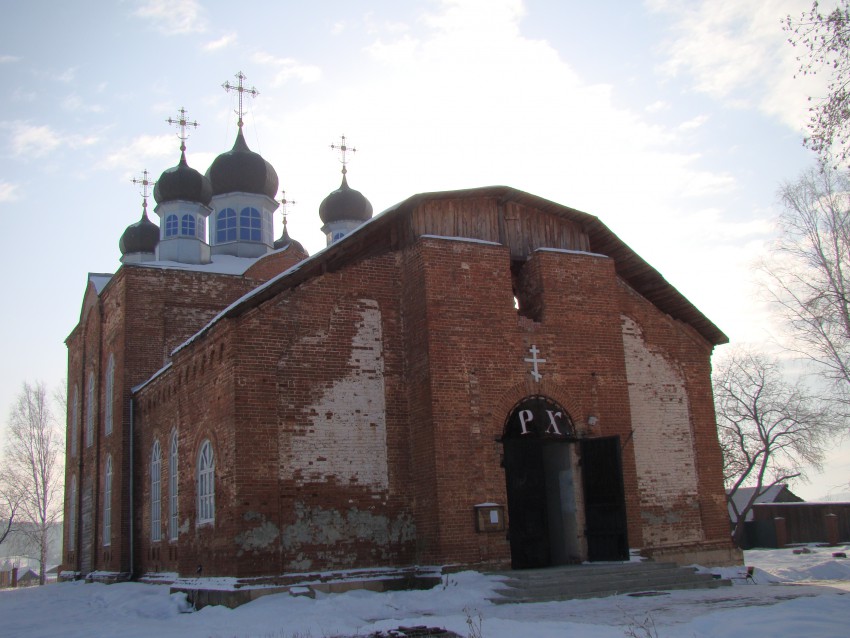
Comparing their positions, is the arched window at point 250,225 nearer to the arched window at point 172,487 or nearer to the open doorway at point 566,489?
the arched window at point 172,487

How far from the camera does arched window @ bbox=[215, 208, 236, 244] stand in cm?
2566

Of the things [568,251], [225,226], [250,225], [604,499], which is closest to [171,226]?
[225,226]

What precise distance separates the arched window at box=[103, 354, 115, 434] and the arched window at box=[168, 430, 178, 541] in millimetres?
4544

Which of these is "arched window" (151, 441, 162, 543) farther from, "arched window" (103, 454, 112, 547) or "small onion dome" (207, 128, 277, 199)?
"small onion dome" (207, 128, 277, 199)

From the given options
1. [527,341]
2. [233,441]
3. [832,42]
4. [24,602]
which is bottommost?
[24,602]

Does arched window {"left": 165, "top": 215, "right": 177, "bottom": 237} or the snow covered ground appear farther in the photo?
arched window {"left": 165, "top": 215, "right": 177, "bottom": 237}

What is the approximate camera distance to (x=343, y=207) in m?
28.6

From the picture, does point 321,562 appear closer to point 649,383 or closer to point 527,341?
point 527,341

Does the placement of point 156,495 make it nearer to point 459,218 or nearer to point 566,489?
point 566,489

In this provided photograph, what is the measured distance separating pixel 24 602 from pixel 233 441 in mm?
7478

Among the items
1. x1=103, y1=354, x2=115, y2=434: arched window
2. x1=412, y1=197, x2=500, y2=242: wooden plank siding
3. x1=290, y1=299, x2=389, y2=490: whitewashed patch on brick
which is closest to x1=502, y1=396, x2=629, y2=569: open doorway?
x1=290, y1=299, x2=389, y2=490: whitewashed patch on brick

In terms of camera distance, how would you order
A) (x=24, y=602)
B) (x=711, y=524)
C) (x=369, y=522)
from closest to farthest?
1. (x=369, y=522)
2. (x=711, y=524)
3. (x=24, y=602)

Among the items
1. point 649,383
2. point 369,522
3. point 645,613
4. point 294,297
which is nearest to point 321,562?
point 369,522

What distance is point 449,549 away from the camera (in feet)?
41.2
